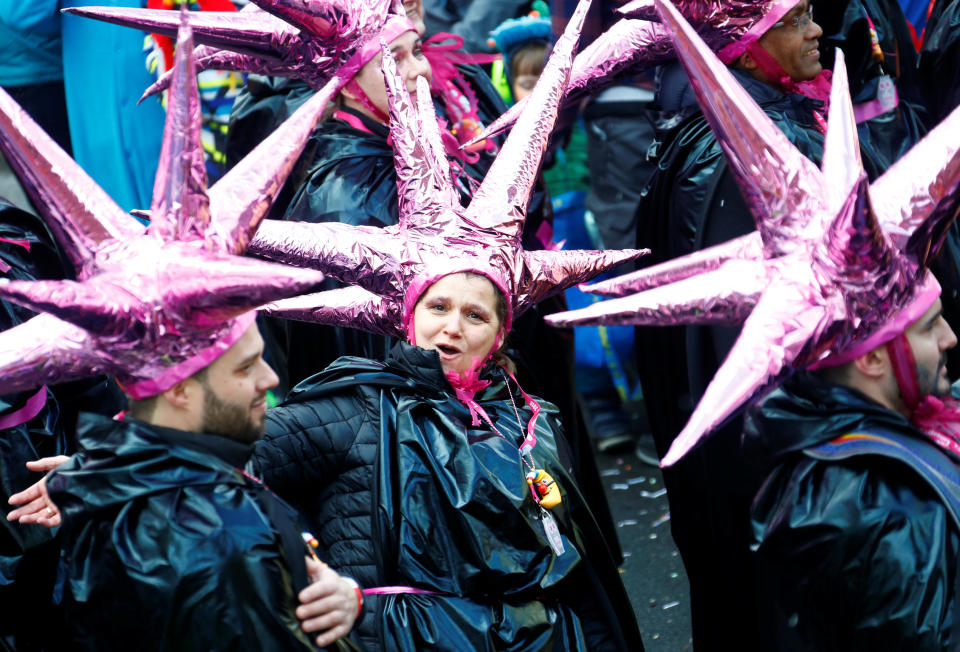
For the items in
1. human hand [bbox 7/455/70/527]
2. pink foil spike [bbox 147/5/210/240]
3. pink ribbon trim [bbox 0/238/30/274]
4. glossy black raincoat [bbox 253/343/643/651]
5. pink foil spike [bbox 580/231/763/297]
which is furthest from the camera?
pink ribbon trim [bbox 0/238/30/274]

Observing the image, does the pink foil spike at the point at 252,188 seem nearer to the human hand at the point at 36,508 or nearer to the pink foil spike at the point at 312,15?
the human hand at the point at 36,508

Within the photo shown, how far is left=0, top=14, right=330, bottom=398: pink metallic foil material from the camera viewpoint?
2.21m

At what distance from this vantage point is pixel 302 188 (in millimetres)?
4117

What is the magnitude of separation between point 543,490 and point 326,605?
0.77 metres

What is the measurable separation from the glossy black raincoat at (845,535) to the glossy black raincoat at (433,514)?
56cm

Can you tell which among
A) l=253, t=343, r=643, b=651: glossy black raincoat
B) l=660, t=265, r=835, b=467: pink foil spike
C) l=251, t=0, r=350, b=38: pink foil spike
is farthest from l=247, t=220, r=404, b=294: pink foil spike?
l=660, t=265, r=835, b=467: pink foil spike

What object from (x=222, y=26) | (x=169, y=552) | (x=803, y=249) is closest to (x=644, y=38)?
(x=222, y=26)

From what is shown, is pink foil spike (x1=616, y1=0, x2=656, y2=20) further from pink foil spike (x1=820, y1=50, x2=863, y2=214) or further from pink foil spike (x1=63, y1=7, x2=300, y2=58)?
pink foil spike (x1=820, y1=50, x2=863, y2=214)

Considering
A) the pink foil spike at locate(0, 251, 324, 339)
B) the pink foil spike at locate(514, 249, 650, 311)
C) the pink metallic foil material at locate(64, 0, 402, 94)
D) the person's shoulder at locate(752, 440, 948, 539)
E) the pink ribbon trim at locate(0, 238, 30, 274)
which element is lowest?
the person's shoulder at locate(752, 440, 948, 539)

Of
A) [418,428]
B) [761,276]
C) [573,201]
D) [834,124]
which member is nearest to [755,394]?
[761,276]

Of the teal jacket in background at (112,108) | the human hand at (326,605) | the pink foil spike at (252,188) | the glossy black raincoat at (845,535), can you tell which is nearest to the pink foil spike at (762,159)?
the glossy black raincoat at (845,535)

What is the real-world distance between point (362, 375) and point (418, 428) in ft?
0.77

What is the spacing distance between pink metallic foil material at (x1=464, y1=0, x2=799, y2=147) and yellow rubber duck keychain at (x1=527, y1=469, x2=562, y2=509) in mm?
1169

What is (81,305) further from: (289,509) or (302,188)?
(302,188)
